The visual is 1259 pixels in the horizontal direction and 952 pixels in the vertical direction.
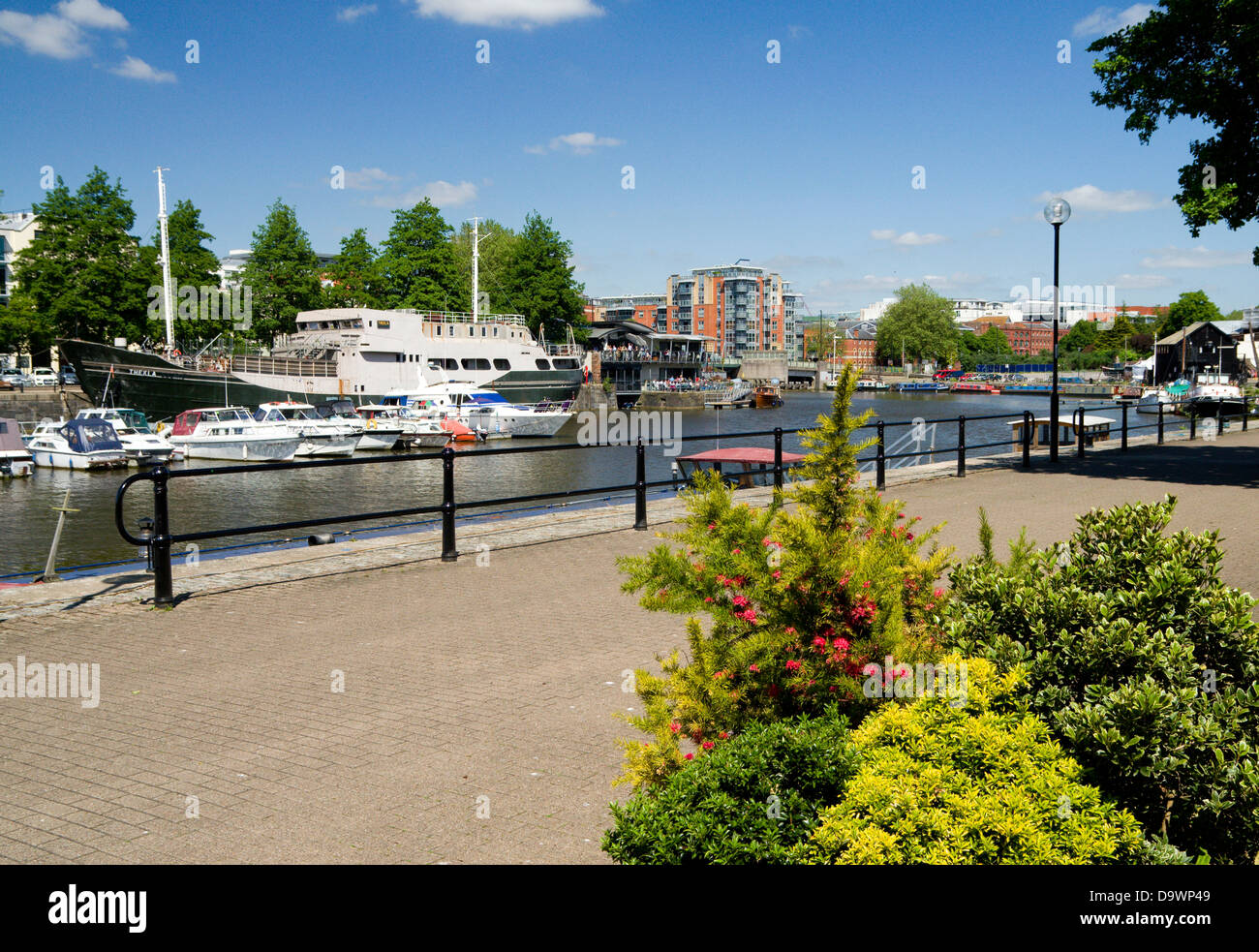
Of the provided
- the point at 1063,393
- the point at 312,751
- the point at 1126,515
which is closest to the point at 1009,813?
the point at 1126,515

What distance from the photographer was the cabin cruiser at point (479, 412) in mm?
58594

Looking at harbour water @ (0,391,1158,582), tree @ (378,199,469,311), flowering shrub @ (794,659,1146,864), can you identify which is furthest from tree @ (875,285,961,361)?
flowering shrub @ (794,659,1146,864)

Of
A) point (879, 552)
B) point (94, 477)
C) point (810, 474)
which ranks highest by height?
point (810, 474)

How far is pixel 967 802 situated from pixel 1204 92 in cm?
1937

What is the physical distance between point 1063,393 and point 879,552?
13268 centimetres

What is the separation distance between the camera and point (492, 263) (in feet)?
318

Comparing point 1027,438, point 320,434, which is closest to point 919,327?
point 320,434

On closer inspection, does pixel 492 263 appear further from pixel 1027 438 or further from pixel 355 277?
pixel 1027 438

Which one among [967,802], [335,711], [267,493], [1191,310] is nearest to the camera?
[967,802]

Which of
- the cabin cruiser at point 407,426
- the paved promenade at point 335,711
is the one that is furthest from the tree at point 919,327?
the paved promenade at point 335,711

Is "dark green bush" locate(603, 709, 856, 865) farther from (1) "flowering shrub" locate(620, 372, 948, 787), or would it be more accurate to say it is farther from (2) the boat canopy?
(2) the boat canopy

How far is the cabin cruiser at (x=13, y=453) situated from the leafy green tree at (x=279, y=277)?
108 feet

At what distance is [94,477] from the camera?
38.4 meters
